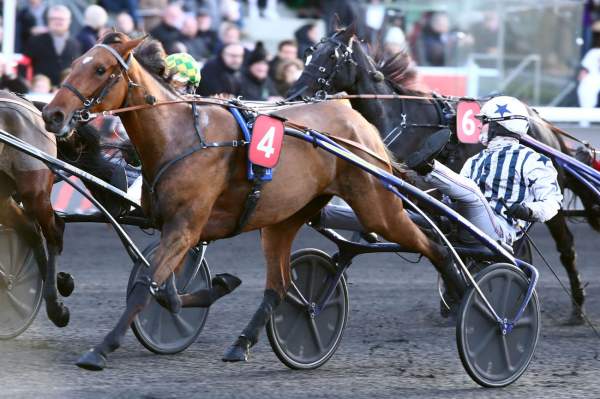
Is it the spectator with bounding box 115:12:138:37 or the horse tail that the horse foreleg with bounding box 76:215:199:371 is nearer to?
the horse tail

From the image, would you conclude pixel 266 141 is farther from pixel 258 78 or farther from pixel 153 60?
pixel 258 78

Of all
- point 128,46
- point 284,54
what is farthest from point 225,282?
point 284,54

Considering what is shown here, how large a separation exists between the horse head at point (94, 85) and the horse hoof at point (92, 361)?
0.89m

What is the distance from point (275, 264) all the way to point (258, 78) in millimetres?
4923

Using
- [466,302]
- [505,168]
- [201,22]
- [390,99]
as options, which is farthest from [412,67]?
[201,22]

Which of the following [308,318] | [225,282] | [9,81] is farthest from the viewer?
[9,81]

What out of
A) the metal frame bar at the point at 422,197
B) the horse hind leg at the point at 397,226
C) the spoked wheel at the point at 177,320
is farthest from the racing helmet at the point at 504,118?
the spoked wheel at the point at 177,320

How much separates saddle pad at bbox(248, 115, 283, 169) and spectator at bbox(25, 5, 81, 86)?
5650 mm

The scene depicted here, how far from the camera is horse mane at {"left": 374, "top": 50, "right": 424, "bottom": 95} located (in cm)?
820

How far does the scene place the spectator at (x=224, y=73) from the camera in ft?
34.4

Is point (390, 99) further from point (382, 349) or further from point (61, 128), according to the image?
point (61, 128)

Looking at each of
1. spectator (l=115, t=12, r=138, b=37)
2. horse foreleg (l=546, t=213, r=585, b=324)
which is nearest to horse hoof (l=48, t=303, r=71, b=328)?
horse foreleg (l=546, t=213, r=585, b=324)

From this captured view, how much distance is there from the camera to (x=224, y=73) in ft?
34.7

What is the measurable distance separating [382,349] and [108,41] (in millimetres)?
2308
